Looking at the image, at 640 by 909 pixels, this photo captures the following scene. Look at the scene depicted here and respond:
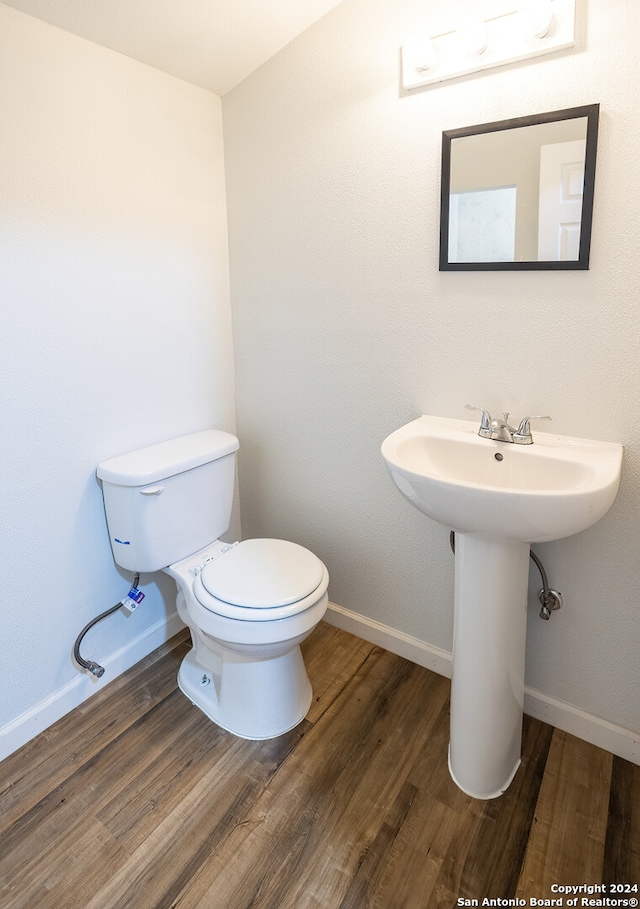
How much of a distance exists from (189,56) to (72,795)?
2.12 metres

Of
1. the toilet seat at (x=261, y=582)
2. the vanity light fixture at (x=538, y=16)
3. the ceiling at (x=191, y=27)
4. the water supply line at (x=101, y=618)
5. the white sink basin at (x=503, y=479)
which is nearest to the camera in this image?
the white sink basin at (x=503, y=479)

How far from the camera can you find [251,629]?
1515 mm

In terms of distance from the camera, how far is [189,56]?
1660 millimetres

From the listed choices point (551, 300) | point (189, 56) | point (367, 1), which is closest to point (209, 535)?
point (551, 300)

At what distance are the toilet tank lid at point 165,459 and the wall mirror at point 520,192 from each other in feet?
3.04

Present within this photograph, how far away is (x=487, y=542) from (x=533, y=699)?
72 cm

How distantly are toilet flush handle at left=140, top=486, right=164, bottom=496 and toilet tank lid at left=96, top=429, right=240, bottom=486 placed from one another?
19 mm

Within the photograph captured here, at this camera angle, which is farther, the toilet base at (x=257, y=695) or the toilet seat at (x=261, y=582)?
the toilet base at (x=257, y=695)

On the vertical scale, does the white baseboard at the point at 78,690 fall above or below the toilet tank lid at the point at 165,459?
below

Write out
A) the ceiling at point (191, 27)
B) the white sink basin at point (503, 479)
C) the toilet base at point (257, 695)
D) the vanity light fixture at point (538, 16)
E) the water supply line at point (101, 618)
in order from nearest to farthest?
the white sink basin at point (503, 479) < the vanity light fixture at point (538, 16) < the ceiling at point (191, 27) < the toilet base at point (257, 695) < the water supply line at point (101, 618)

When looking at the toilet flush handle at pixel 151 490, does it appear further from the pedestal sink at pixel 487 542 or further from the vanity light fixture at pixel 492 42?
the vanity light fixture at pixel 492 42

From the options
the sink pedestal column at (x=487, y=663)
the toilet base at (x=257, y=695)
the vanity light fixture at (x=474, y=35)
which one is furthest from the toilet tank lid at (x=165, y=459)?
the vanity light fixture at (x=474, y=35)

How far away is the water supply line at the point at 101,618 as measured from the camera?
1753 mm

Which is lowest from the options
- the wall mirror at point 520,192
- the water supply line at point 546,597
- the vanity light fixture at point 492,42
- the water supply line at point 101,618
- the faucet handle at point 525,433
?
the water supply line at point 101,618
